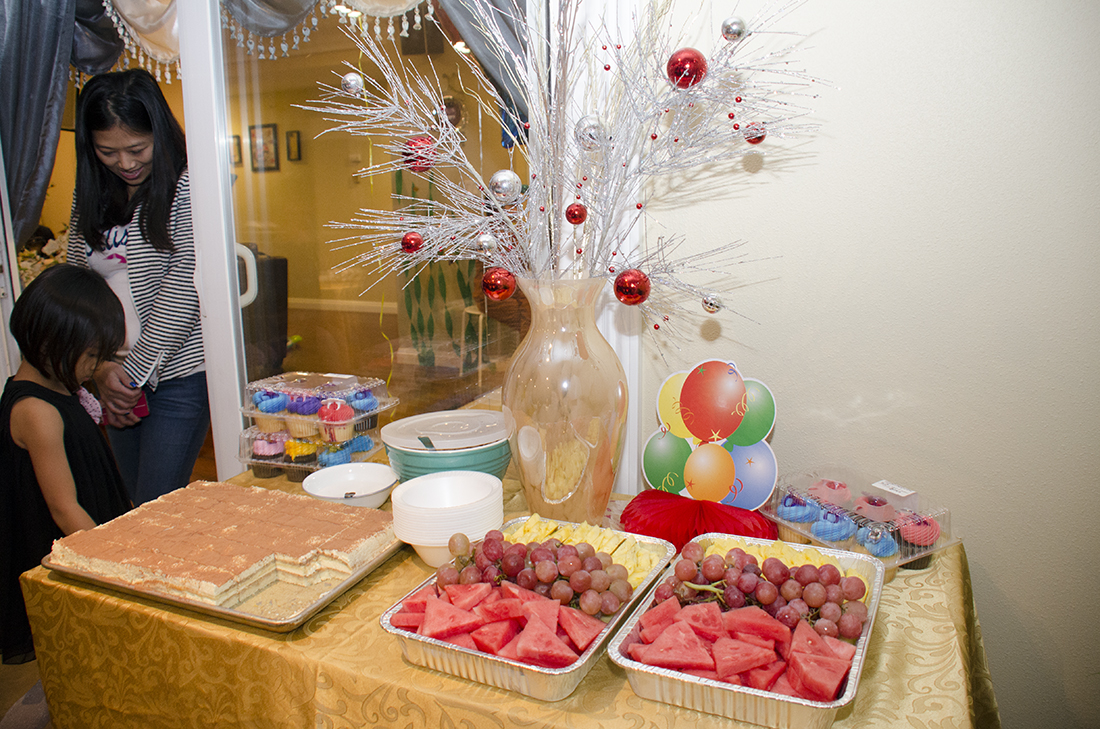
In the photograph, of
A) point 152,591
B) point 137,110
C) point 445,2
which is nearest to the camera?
point 152,591

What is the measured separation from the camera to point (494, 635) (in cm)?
70

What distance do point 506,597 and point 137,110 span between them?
193 centimetres

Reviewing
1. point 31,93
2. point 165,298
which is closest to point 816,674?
point 165,298

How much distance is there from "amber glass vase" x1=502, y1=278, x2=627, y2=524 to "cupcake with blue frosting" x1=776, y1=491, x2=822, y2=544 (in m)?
0.28

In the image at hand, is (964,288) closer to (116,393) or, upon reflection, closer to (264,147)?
(264,147)

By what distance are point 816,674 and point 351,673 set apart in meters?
0.49

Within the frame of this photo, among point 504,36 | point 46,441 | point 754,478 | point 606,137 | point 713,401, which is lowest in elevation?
point 46,441

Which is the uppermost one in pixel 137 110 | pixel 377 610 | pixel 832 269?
pixel 137 110

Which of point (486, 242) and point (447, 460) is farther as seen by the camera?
point (447, 460)

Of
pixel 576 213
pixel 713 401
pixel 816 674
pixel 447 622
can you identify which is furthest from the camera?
pixel 713 401

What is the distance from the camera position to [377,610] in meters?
0.87

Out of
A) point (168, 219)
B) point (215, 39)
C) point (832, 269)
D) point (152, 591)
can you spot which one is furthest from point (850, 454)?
point (168, 219)

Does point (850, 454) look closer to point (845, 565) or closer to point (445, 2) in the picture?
point (845, 565)

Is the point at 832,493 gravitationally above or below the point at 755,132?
below
